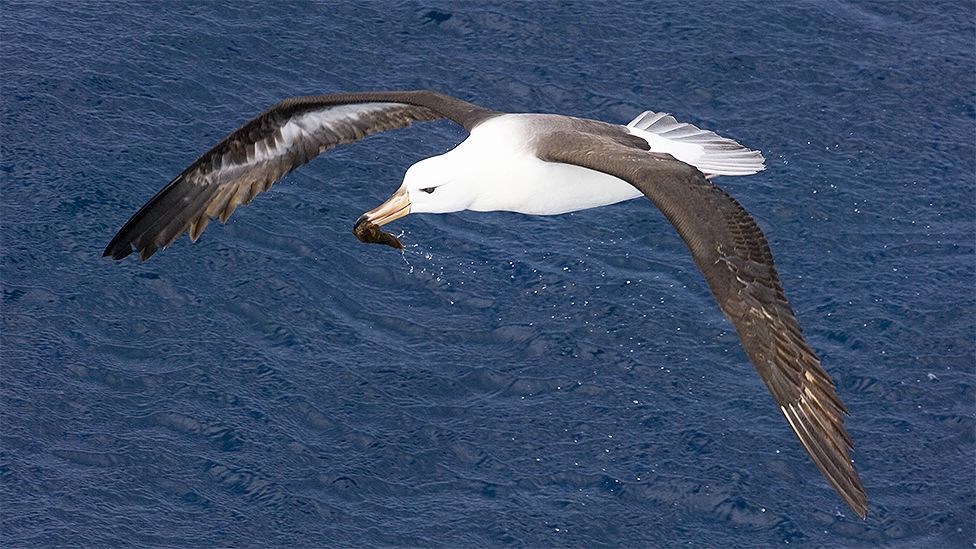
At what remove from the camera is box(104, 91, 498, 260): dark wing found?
14.9 m

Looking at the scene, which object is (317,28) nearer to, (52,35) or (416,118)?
(52,35)

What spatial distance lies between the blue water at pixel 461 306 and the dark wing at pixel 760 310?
5.01 metres

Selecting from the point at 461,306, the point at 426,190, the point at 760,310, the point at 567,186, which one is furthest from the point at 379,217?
the point at 461,306

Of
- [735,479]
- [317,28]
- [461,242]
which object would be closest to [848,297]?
[735,479]

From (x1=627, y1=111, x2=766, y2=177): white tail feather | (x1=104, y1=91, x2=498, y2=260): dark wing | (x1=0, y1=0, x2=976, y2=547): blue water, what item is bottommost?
(x1=0, y1=0, x2=976, y2=547): blue water

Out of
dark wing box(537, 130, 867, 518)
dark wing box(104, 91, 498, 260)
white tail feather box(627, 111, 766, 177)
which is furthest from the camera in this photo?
dark wing box(104, 91, 498, 260)

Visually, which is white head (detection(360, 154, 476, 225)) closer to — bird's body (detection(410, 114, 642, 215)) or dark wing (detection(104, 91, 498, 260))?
bird's body (detection(410, 114, 642, 215))

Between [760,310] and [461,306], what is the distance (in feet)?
21.7

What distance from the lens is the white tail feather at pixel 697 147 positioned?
1446 centimetres

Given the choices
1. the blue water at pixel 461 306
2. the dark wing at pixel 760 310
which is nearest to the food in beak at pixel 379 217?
the dark wing at pixel 760 310

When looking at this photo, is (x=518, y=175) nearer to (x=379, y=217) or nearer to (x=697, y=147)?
(x=379, y=217)

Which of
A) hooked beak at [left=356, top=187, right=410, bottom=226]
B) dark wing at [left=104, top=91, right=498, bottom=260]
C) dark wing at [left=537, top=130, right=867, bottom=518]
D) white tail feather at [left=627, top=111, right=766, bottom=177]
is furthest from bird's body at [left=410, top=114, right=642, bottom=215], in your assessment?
dark wing at [left=537, top=130, right=867, bottom=518]

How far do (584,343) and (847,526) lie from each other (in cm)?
327

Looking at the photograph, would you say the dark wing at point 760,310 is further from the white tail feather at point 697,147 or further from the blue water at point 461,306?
the blue water at point 461,306
